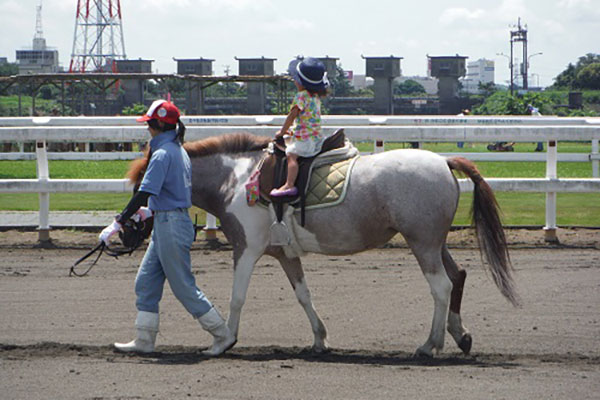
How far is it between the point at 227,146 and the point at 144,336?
1.71 meters

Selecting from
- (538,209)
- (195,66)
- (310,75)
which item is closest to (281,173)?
(310,75)

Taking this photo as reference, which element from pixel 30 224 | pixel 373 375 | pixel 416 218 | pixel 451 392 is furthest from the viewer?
pixel 30 224

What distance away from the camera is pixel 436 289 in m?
6.98

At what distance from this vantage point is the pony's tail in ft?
23.9

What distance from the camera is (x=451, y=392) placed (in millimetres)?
5758

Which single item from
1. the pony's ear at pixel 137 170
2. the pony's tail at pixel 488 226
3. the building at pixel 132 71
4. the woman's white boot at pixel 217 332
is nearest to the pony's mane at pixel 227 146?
the pony's ear at pixel 137 170

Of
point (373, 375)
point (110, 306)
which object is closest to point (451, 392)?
point (373, 375)

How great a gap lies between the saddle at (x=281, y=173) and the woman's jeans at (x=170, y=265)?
2.21ft

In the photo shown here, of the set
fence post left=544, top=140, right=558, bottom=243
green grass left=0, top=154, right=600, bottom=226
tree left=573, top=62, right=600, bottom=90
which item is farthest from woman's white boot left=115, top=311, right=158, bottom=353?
tree left=573, top=62, right=600, bottom=90

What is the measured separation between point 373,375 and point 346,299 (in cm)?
274

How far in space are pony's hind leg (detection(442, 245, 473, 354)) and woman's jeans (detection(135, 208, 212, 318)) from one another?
184 centimetres

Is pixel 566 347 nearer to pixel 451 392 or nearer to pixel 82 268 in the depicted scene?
pixel 451 392

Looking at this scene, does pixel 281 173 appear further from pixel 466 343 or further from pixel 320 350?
pixel 466 343

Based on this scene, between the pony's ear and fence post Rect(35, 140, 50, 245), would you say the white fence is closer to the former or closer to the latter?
fence post Rect(35, 140, 50, 245)
